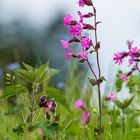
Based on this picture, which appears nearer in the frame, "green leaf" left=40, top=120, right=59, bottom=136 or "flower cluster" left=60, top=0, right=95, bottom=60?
"green leaf" left=40, top=120, right=59, bottom=136

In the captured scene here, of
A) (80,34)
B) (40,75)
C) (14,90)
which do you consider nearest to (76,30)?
(80,34)


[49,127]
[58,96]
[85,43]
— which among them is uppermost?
[85,43]

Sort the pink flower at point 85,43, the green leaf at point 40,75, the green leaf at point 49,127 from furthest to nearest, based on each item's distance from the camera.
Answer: the pink flower at point 85,43 < the green leaf at point 40,75 < the green leaf at point 49,127

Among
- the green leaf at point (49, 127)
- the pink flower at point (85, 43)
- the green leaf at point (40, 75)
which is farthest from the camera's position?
the pink flower at point (85, 43)

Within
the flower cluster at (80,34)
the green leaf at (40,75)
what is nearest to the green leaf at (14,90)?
the green leaf at (40,75)

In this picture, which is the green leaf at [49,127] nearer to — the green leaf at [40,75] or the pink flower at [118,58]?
the green leaf at [40,75]

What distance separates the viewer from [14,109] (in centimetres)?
237

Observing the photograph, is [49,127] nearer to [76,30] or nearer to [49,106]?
[49,106]

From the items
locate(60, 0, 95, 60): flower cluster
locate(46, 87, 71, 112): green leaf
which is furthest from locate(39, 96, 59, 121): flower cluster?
locate(60, 0, 95, 60): flower cluster

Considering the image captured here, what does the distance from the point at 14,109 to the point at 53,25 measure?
20275mm

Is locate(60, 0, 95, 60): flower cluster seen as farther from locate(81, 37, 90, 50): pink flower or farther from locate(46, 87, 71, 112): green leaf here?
locate(46, 87, 71, 112): green leaf

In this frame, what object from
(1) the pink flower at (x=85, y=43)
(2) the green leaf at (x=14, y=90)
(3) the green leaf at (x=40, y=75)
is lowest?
(2) the green leaf at (x=14, y=90)

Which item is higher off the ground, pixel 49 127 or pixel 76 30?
pixel 76 30

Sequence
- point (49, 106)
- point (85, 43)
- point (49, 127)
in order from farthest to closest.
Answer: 1. point (85, 43)
2. point (49, 106)
3. point (49, 127)
